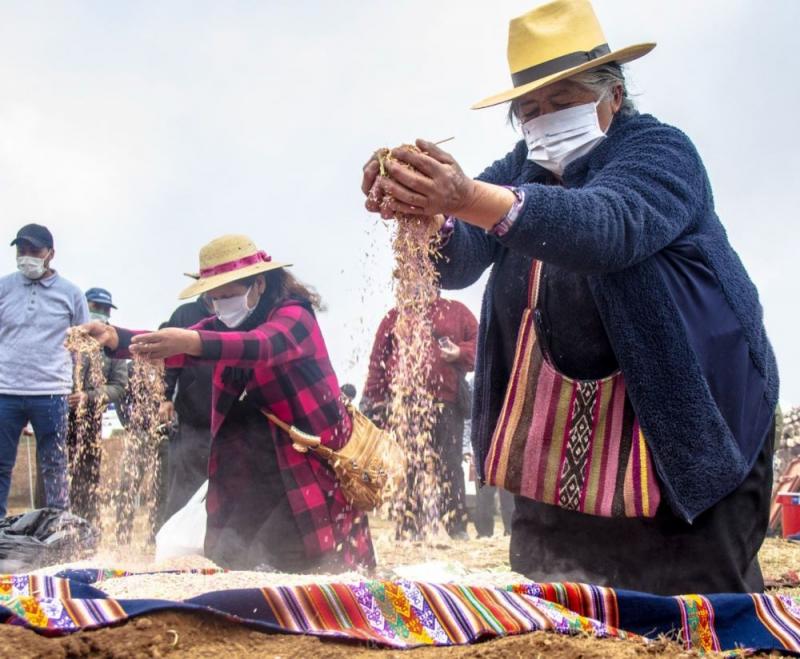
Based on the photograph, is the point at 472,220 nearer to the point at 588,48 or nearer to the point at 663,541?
the point at 588,48

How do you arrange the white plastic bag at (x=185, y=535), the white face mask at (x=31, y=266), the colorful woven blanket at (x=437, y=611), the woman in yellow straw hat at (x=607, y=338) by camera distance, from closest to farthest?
1. the colorful woven blanket at (x=437, y=611)
2. the woman in yellow straw hat at (x=607, y=338)
3. the white plastic bag at (x=185, y=535)
4. the white face mask at (x=31, y=266)

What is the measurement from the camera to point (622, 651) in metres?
1.72

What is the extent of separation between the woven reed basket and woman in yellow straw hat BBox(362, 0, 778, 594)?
176cm

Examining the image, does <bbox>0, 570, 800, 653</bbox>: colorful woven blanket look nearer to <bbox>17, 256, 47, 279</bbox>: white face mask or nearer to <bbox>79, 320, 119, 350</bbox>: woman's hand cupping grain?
<bbox>79, 320, 119, 350</bbox>: woman's hand cupping grain

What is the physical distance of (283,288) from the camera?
491cm

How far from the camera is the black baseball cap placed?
6824 millimetres

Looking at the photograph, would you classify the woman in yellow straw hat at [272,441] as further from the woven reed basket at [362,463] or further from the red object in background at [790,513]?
the red object in background at [790,513]

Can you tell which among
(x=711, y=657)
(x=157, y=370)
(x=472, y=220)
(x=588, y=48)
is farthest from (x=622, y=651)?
(x=157, y=370)

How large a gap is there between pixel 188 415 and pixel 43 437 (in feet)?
3.68

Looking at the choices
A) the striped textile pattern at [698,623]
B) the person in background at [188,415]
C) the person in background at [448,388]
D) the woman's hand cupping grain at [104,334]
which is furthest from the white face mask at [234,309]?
the striped textile pattern at [698,623]

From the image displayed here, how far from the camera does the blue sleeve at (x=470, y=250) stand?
2.68m

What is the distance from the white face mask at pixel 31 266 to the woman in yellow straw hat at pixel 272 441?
259cm

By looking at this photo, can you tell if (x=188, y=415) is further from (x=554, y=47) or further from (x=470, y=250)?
(x=554, y=47)

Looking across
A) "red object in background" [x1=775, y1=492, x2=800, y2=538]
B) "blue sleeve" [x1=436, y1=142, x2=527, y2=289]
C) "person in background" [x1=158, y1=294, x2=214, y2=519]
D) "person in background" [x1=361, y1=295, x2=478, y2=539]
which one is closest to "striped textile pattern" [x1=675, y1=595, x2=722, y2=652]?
"blue sleeve" [x1=436, y1=142, x2=527, y2=289]
